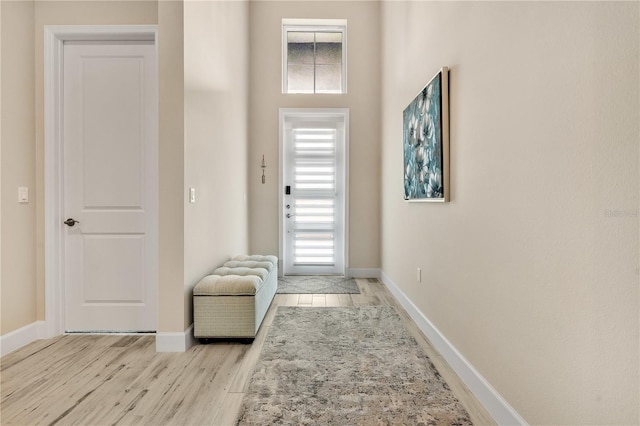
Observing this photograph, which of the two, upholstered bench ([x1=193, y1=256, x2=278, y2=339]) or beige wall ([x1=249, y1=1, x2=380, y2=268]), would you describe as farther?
beige wall ([x1=249, y1=1, x2=380, y2=268])

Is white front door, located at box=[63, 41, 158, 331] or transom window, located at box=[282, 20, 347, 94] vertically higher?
transom window, located at box=[282, 20, 347, 94]

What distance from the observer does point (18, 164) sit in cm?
262

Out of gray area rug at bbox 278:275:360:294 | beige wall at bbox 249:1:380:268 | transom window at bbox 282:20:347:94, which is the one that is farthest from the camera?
transom window at bbox 282:20:347:94

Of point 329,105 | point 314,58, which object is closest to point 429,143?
point 329,105

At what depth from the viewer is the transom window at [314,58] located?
521cm

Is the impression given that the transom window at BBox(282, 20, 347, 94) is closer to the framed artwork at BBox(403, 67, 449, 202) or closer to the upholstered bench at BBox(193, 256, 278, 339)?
the framed artwork at BBox(403, 67, 449, 202)

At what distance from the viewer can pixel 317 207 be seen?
518cm

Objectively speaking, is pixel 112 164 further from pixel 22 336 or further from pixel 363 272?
pixel 363 272

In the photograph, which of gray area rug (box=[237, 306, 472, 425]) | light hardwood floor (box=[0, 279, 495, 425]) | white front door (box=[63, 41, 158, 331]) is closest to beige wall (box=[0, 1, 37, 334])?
white front door (box=[63, 41, 158, 331])

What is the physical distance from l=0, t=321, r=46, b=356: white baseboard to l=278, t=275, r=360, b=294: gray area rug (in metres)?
2.29

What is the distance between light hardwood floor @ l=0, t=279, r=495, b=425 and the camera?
5.89ft

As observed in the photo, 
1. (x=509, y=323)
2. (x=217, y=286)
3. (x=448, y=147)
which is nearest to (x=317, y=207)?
(x=217, y=286)

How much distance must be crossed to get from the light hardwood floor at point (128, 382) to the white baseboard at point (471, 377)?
43 mm

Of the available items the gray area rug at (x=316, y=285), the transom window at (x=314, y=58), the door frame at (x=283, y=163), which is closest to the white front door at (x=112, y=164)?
the gray area rug at (x=316, y=285)
